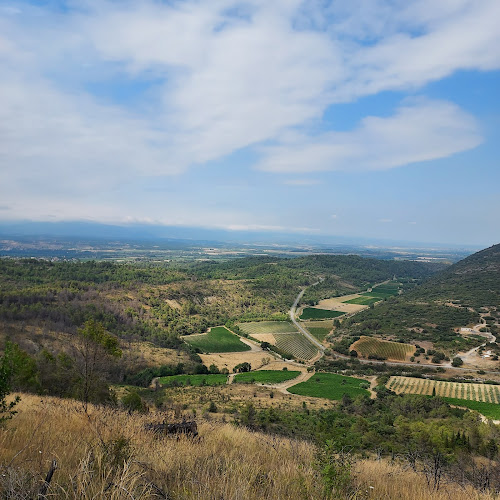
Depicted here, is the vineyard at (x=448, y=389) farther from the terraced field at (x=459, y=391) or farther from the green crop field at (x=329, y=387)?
the green crop field at (x=329, y=387)

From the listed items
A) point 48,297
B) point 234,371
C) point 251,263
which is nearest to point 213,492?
point 234,371

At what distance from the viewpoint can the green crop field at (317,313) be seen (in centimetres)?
9838

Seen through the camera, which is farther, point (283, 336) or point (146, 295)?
point (146, 295)

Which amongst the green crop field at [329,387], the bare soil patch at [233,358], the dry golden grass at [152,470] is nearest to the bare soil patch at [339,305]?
the bare soil patch at [233,358]

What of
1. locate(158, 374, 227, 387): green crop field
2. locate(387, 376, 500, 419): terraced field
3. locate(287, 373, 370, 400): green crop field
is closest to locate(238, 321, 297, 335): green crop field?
locate(287, 373, 370, 400): green crop field

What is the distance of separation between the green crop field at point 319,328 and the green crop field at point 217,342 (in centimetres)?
2061

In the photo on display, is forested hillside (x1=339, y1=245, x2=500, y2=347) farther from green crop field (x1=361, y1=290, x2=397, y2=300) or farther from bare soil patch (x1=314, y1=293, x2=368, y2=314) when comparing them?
green crop field (x1=361, y1=290, x2=397, y2=300)

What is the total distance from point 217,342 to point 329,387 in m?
33.2

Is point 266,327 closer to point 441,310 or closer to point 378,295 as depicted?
point 441,310

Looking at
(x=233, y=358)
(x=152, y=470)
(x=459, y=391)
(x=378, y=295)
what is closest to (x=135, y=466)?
(x=152, y=470)

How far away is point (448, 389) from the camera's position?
46000mm

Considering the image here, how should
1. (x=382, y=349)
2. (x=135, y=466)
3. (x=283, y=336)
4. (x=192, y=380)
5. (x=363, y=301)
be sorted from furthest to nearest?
(x=363, y=301), (x=283, y=336), (x=382, y=349), (x=192, y=380), (x=135, y=466)

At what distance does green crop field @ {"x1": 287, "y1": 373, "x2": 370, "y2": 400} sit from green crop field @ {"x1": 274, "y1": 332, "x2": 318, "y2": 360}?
14313 mm

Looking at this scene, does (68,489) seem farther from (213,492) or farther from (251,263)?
(251,263)
